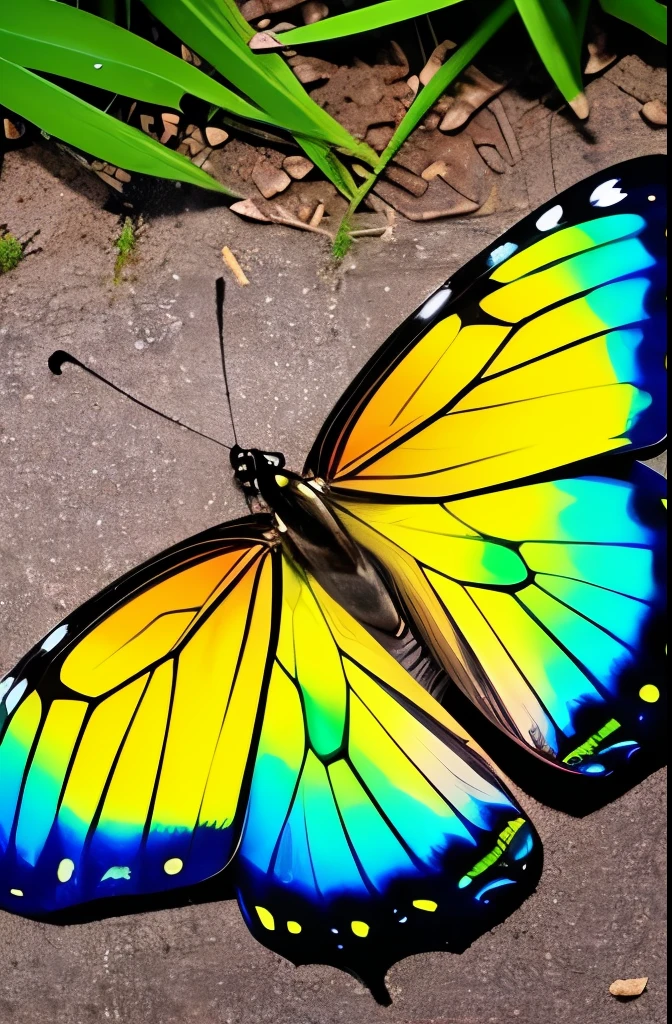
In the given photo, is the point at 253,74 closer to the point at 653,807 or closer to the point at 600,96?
the point at 600,96

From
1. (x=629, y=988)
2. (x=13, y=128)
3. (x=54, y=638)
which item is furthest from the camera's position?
(x=13, y=128)

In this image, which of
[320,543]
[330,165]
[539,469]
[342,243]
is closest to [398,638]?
[320,543]

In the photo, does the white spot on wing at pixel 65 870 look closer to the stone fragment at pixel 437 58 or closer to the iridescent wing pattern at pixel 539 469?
the iridescent wing pattern at pixel 539 469

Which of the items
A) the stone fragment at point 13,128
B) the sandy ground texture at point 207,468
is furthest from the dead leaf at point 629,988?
the stone fragment at point 13,128

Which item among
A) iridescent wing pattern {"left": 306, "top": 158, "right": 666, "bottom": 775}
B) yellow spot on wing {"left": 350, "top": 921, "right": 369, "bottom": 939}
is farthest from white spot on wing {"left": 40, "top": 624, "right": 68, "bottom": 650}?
yellow spot on wing {"left": 350, "top": 921, "right": 369, "bottom": 939}

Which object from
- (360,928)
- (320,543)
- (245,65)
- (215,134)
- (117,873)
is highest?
(245,65)

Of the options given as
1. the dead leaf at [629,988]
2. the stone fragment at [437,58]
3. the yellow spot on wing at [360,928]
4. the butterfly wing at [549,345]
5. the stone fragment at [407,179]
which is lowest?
the dead leaf at [629,988]

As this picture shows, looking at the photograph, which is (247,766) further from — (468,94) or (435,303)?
(468,94)
